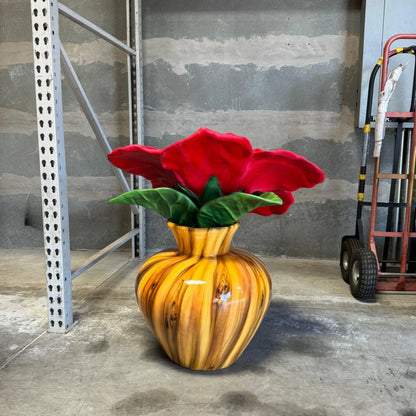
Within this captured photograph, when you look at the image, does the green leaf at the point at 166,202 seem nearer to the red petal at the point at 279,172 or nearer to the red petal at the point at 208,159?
the red petal at the point at 208,159

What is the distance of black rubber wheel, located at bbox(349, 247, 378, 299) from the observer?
5.96ft

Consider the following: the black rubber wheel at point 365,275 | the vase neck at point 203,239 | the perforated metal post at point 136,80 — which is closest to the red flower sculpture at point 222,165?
the vase neck at point 203,239

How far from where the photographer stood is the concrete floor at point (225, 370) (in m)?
1.08

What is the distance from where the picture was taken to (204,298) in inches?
42.4

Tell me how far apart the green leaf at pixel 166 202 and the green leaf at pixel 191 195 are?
48mm

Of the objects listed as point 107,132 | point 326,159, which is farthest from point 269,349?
point 107,132

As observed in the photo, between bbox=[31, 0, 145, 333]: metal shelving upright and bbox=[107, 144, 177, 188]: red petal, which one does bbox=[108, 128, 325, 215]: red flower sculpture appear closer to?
bbox=[107, 144, 177, 188]: red petal

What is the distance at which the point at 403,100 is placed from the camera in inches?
91.0

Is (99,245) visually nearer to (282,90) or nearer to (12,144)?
(12,144)

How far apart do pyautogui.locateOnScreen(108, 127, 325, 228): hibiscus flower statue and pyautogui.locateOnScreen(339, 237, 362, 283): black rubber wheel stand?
1061 mm

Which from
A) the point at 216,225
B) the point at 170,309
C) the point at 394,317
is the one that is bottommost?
the point at 394,317

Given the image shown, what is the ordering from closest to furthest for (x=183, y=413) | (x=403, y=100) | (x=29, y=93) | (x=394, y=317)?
1. (x=183, y=413)
2. (x=394, y=317)
3. (x=403, y=100)
4. (x=29, y=93)

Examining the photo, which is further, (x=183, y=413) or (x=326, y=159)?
(x=326, y=159)

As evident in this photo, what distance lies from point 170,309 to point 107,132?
183 cm
